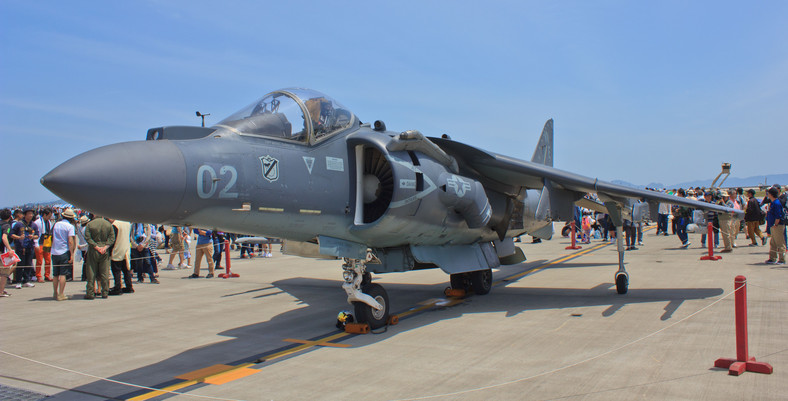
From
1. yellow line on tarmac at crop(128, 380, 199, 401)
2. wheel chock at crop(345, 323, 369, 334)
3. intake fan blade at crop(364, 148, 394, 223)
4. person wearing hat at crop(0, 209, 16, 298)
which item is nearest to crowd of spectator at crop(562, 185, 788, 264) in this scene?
intake fan blade at crop(364, 148, 394, 223)

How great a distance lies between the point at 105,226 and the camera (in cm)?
998

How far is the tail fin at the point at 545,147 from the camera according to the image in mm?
13394

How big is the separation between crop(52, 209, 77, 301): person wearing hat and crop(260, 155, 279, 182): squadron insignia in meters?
7.06

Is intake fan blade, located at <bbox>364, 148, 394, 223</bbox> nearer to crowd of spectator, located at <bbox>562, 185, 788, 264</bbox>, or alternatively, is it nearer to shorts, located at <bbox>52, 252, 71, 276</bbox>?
crowd of spectator, located at <bbox>562, 185, 788, 264</bbox>

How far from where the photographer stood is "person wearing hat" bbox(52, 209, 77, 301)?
33.5ft

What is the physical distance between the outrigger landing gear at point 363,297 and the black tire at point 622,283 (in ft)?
14.1

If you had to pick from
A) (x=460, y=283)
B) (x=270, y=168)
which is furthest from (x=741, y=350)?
(x=460, y=283)

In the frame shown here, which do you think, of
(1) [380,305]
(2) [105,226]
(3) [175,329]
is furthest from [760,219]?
(2) [105,226]

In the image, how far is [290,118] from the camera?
19.9 ft

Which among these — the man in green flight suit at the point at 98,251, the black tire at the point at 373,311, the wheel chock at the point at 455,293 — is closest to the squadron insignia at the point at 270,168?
the black tire at the point at 373,311

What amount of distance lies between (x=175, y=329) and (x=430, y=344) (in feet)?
12.3

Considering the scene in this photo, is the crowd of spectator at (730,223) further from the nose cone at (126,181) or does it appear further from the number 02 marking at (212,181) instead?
the nose cone at (126,181)

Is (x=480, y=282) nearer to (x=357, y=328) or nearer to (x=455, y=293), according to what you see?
(x=455, y=293)

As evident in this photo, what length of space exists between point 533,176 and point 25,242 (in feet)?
39.3
